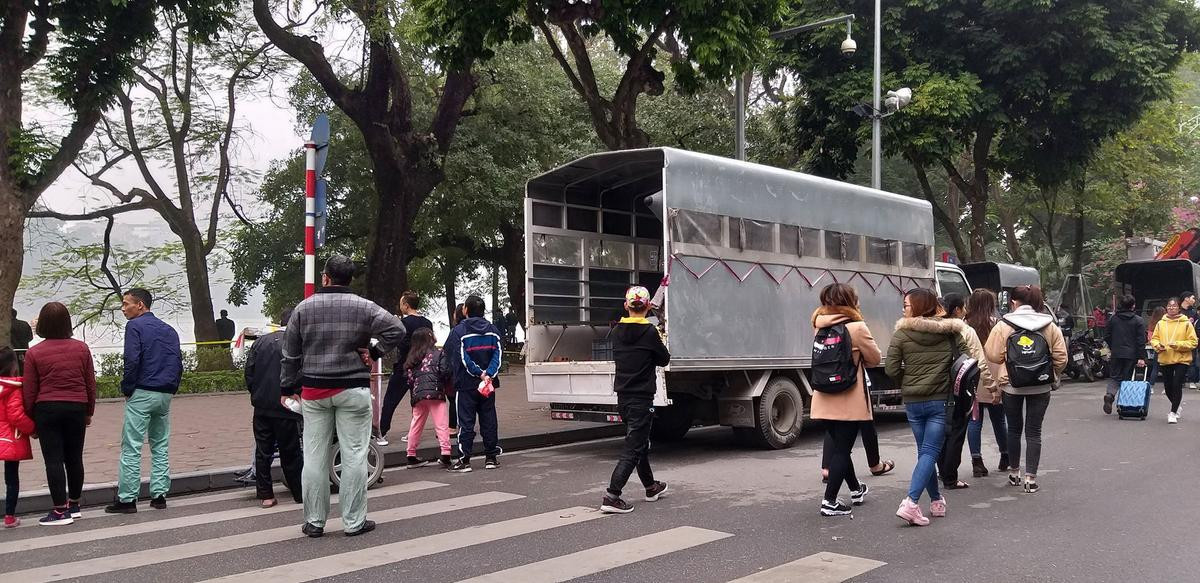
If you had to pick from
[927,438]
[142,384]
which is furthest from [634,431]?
[142,384]

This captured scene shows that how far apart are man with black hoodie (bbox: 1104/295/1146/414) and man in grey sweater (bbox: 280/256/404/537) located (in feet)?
33.7

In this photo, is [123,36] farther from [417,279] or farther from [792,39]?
[417,279]

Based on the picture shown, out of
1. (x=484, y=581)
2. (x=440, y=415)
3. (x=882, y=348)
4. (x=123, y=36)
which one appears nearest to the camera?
(x=484, y=581)

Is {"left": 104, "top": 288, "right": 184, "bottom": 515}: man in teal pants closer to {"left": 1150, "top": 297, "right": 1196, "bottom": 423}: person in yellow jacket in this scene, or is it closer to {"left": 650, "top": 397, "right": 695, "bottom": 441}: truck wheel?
{"left": 650, "top": 397, "right": 695, "bottom": 441}: truck wheel

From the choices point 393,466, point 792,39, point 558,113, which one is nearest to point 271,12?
point 558,113

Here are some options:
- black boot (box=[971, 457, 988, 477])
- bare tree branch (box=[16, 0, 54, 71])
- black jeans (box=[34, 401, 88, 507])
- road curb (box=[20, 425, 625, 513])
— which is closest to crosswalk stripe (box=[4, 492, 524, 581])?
black jeans (box=[34, 401, 88, 507])

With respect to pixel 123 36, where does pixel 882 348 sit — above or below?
below

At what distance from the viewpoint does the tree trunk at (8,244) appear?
48.9 feet

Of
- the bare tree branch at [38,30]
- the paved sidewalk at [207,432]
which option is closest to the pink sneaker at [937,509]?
the paved sidewalk at [207,432]

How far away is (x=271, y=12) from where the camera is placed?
63.5 ft

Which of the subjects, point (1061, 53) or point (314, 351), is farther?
point (1061, 53)

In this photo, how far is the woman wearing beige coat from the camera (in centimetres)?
633

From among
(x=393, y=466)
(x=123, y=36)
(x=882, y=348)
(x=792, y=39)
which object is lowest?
(x=393, y=466)

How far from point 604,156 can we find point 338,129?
1712 cm
